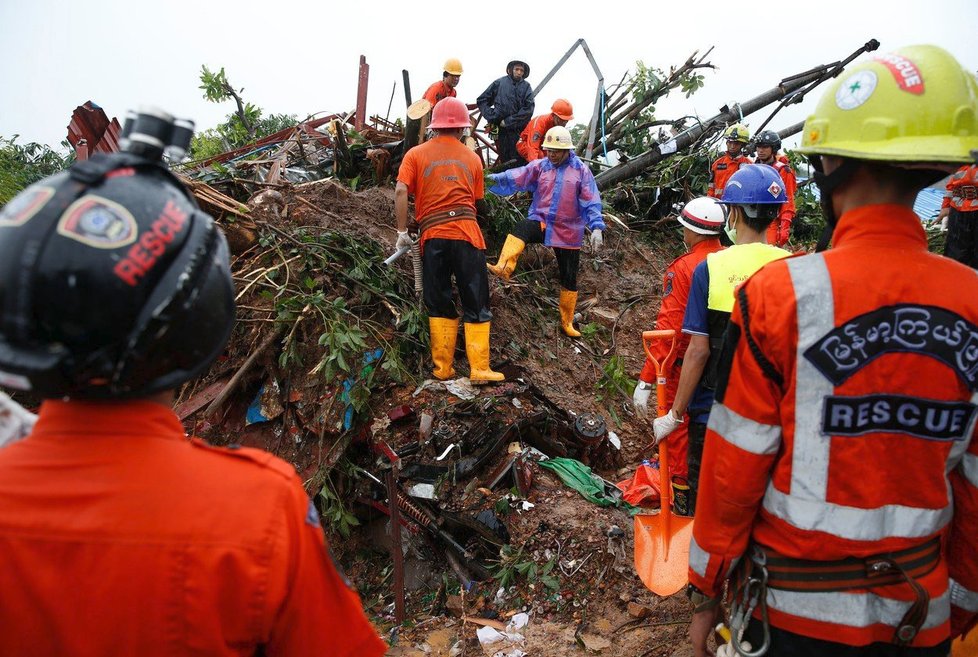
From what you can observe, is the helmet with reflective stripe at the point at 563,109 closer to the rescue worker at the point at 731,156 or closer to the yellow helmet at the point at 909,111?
the rescue worker at the point at 731,156

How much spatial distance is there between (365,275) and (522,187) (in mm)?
1983

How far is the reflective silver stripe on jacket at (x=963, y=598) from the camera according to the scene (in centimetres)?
159

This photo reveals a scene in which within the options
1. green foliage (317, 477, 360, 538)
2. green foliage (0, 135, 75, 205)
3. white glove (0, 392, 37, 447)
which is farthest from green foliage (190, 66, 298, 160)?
white glove (0, 392, 37, 447)

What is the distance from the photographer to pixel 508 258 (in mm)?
6262

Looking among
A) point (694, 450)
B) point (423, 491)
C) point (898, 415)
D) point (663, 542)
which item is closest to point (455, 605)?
point (423, 491)

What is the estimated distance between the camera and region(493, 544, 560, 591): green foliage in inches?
150

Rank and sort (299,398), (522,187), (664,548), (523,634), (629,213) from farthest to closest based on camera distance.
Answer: (629,213)
(522,187)
(299,398)
(523,634)
(664,548)

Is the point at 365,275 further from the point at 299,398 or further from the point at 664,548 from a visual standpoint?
the point at 664,548

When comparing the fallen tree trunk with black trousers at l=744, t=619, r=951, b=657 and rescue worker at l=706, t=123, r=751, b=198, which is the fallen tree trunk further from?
black trousers at l=744, t=619, r=951, b=657

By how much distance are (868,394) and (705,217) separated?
8.14 feet

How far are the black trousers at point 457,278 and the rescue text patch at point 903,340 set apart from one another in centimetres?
380

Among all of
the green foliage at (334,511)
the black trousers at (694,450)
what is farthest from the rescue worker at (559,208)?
the black trousers at (694,450)

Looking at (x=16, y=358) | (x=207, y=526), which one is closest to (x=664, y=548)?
(x=207, y=526)

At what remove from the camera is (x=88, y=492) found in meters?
0.89
